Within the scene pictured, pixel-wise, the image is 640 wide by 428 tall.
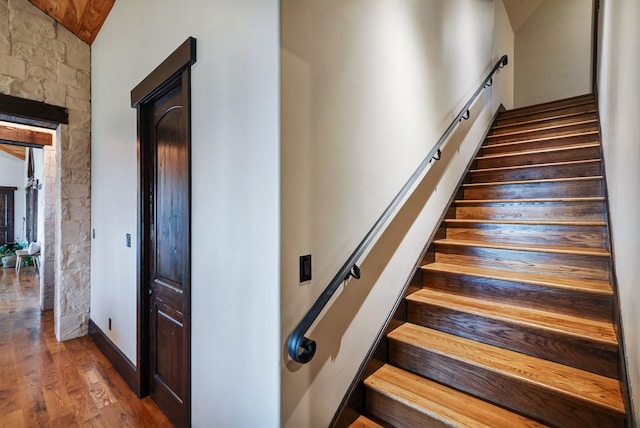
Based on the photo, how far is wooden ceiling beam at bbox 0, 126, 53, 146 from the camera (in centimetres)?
364

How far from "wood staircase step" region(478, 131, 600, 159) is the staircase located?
0.14 ft

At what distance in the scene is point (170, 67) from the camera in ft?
5.90

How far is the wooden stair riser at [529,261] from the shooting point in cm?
179

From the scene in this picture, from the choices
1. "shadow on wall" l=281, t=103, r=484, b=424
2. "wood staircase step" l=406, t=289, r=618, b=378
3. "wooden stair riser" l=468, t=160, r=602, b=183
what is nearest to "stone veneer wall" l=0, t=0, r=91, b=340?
"shadow on wall" l=281, t=103, r=484, b=424

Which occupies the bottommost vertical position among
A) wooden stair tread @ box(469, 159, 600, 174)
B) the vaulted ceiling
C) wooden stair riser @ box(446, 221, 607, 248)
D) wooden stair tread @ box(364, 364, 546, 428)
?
wooden stair tread @ box(364, 364, 546, 428)

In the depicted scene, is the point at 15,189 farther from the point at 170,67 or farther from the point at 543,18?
the point at 543,18

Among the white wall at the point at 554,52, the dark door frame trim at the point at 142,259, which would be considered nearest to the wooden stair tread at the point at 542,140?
the white wall at the point at 554,52

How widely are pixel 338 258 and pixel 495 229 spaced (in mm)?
1575

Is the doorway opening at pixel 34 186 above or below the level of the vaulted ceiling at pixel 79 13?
below

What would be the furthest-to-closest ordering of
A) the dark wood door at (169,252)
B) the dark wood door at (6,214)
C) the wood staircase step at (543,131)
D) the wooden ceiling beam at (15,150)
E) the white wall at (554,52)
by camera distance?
the dark wood door at (6,214) → the wooden ceiling beam at (15,150) → the white wall at (554,52) → the wood staircase step at (543,131) → the dark wood door at (169,252)

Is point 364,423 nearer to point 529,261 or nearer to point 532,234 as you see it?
point 529,261

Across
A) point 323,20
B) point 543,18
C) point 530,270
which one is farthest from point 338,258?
point 543,18

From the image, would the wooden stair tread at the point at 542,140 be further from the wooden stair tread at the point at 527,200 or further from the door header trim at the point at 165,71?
the door header trim at the point at 165,71

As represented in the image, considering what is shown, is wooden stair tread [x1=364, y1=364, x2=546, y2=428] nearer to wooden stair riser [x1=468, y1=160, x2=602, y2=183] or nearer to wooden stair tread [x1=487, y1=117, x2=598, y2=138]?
wooden stair riser [x1=468, y1=160, x2=602, y2=183]
